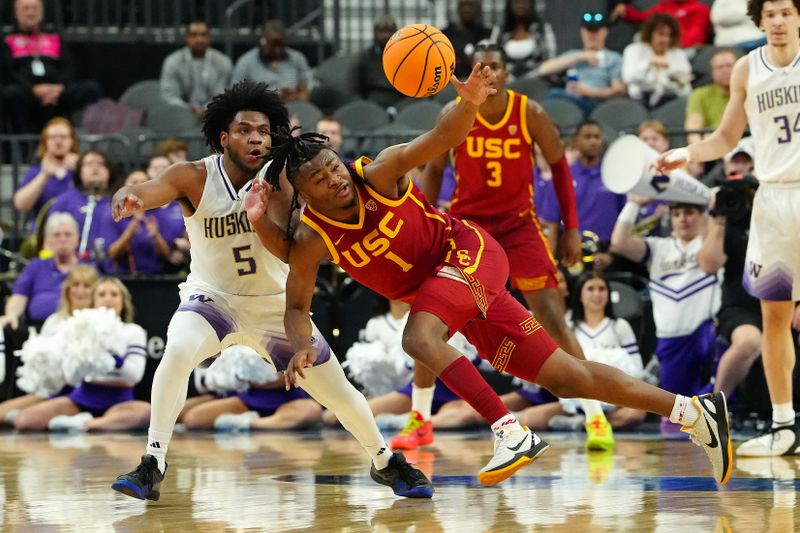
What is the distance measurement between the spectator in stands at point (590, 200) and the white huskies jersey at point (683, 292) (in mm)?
802

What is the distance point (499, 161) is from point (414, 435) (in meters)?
1.69

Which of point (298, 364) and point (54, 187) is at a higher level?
point (54, 187)

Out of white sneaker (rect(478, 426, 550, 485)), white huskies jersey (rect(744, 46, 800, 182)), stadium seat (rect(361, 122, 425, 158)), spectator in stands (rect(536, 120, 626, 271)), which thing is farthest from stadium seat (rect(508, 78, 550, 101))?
white sneaker (rect(478, 426, 550, 485))

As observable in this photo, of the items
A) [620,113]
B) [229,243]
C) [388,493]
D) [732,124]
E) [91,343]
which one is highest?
[620,113]

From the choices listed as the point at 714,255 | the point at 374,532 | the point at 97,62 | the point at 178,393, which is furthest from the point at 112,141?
the point at 374,532

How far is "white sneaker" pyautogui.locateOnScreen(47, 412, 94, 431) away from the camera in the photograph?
31.3ft

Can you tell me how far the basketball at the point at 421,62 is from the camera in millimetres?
5496

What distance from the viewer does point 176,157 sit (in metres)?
10.8

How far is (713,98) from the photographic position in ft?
35.6

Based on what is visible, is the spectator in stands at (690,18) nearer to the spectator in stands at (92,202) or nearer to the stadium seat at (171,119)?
the stadium seat at (171,119)

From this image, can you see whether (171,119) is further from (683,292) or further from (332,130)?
(683,292)

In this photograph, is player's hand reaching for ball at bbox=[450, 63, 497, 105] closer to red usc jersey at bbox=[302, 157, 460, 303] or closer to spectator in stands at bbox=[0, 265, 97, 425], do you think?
red usc jersey at bbox=[302, 157, 460, 303]

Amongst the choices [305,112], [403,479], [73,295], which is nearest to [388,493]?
[403,479]

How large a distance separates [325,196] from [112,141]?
272 inches
